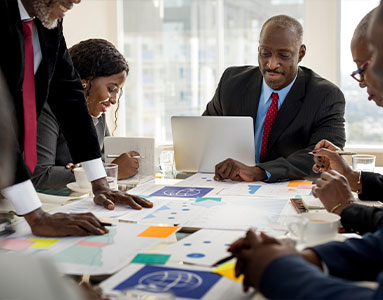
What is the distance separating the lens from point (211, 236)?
4.85 feet

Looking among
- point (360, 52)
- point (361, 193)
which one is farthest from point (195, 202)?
point (360, 52)

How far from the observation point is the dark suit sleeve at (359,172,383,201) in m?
1.95

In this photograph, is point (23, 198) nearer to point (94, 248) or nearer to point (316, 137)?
point (94, 248)

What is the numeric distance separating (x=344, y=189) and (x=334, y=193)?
0.04m

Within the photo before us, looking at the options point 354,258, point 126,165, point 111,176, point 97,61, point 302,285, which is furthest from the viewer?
point 97,61

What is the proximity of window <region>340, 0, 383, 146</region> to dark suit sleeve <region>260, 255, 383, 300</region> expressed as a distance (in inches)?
162

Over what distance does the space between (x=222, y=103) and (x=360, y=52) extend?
1.42 m

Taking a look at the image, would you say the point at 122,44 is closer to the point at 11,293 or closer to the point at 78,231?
the point at 78,231

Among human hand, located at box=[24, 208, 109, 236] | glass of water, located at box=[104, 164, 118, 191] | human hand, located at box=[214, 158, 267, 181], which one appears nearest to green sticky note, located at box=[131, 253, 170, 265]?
human hand, located at box=[24, 208, 109, 236]

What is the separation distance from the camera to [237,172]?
2377 millimetres

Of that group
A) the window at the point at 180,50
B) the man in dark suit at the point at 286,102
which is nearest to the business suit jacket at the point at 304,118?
the man in dark suit at the point at 286,102

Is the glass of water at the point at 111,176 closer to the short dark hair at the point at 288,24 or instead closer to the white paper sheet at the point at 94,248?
the white paper sheet at the point at 94,248

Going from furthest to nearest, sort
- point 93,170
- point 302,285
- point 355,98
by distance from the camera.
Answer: point 355,98 < point 93,170 < point 302,285

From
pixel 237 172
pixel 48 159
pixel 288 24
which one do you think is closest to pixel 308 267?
pixel 237 172
